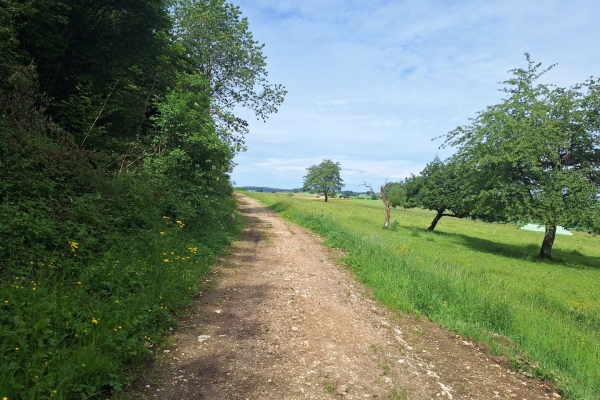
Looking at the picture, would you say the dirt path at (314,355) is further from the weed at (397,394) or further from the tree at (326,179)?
the tree at (326,179)

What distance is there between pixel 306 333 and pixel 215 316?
1760 millimetres

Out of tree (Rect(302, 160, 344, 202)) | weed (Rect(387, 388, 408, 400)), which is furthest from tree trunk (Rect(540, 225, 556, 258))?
tree (Rect(302, 160, 344, 202))

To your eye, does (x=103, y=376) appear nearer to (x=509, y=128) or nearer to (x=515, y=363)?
(x=515, y=363)

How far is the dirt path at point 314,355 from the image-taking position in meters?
3.86

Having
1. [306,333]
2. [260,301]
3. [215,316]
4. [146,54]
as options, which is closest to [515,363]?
[306,333]

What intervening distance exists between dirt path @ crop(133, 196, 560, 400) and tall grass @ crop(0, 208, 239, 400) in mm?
398

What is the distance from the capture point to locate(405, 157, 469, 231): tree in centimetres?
3064

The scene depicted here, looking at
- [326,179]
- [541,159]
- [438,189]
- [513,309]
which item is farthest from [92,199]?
[326,179]

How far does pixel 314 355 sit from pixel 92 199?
6.10 meters

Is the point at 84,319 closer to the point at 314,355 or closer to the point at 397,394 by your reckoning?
the point at 314,355

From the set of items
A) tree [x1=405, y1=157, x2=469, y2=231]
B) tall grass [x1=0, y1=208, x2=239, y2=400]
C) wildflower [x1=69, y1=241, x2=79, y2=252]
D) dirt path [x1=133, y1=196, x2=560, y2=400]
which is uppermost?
tree [x1=405, y1=157, x2=469, y2=231]

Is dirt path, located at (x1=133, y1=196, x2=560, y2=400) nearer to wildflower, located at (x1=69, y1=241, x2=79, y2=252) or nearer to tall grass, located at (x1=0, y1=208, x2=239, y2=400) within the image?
tall grass, located at (x1=0, y1=208, x2=239, y2=400)

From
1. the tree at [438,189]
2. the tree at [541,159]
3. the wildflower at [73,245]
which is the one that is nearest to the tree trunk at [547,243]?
the tree at [541,159]

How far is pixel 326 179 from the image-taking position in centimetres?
10181
